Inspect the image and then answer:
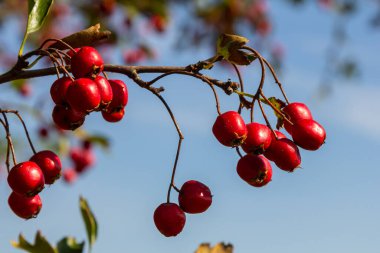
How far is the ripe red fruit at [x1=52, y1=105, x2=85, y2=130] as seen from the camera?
196cm

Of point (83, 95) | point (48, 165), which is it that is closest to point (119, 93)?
point (83, 95)

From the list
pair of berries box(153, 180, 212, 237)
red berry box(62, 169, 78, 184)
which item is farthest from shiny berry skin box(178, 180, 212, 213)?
red berry box(62, 169, 78, 184)

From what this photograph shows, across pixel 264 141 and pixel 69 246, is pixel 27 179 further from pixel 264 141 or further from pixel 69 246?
pixel 264 141

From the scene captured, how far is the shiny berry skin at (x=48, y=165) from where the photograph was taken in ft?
6.81

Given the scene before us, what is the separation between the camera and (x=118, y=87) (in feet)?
6.63

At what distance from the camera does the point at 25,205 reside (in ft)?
6.84

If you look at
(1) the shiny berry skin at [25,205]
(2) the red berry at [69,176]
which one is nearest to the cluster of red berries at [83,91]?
(1) the shiny berry skin at [25,205]

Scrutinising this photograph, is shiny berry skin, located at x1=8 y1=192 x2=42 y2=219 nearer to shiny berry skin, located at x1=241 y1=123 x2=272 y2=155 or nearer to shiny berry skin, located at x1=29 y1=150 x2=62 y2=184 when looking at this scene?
shiny berry skin, located at x1=29 y1=150 x2=62 y2=184

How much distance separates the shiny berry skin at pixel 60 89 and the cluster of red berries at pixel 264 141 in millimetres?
464

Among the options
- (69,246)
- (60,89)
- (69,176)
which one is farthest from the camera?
(69,176)

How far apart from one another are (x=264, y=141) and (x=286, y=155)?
79 mm

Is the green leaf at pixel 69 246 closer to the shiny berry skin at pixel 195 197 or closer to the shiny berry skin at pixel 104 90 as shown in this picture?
the shiny berry skin at pixel 195 197

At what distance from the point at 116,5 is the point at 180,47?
1842 millimetres

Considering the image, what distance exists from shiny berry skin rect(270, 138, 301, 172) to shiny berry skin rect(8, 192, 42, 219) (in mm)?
777
